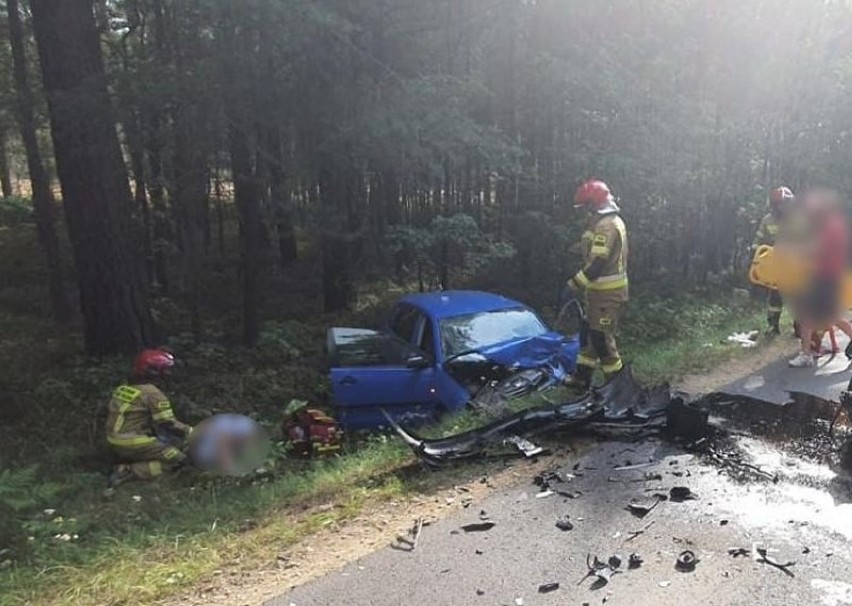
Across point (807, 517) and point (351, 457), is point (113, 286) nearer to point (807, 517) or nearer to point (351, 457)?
point (351, 457)

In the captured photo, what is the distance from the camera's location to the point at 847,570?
3621mm

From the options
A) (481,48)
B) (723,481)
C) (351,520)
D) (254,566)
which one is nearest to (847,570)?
(723,481)

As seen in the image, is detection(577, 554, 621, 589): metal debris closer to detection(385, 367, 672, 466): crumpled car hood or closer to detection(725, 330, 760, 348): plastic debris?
detection(385, 367, 672, 466): crumpled car hood

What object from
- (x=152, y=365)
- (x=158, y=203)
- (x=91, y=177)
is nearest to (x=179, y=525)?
(x=152, y=365)

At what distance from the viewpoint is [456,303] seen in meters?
8.33

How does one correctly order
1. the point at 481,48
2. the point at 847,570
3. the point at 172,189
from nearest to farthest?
the point at 847,570 < the point at 172,189 < the point at 481,48

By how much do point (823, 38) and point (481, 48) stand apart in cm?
745

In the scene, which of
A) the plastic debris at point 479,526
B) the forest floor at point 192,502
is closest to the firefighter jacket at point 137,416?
the forest floor at point 192,502

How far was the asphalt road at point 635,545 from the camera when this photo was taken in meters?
3.53

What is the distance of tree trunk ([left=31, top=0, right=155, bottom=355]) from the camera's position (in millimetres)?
8953

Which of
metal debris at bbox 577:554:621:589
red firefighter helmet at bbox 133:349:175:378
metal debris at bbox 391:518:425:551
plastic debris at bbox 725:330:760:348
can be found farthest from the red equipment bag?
plastic debris at bbox 725:330:760:348

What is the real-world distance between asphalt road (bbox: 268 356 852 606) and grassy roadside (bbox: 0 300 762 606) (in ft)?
1.93

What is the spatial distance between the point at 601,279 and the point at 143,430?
435cm

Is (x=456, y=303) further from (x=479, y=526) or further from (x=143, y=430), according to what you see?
(x=479, y=526)
